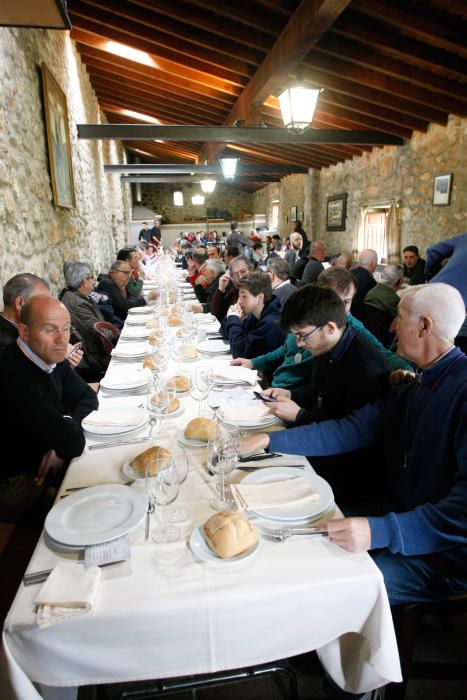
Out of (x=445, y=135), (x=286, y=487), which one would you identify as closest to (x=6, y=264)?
(x=286, y=487)

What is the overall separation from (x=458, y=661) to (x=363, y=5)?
13.9 ft

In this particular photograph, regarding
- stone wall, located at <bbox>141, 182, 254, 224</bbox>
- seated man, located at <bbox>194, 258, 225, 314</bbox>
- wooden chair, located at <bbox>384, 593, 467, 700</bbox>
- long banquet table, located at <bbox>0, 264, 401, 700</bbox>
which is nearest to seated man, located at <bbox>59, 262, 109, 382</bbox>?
seated man, located at <bbox>194, 258, 225, 314</bbox>

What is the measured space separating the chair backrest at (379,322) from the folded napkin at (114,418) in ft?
7.96

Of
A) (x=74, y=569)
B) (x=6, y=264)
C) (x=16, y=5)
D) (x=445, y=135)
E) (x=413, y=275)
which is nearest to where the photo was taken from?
(x=74, y=569)

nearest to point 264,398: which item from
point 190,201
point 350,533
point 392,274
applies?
point 350,533

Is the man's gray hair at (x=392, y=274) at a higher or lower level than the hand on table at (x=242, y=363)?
higher

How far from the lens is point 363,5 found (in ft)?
11.2

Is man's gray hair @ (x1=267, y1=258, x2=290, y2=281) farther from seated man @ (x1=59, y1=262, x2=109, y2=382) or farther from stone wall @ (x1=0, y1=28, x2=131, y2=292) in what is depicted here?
stone wall @ (x1=0, y1=28, x2=131, y2=292)

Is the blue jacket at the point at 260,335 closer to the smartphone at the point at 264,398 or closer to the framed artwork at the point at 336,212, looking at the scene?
the smartphone at the point at 264,398

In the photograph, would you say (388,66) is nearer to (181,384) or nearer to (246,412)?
(181,384)

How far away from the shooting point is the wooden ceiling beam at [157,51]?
5.15 metres

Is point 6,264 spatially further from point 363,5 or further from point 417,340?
point 363,5

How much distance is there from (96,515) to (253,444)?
570 mm

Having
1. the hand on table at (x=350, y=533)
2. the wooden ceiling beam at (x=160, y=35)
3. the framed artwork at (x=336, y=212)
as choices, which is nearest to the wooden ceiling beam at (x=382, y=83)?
the wooden ceiling beam at (x=160, y=35)
